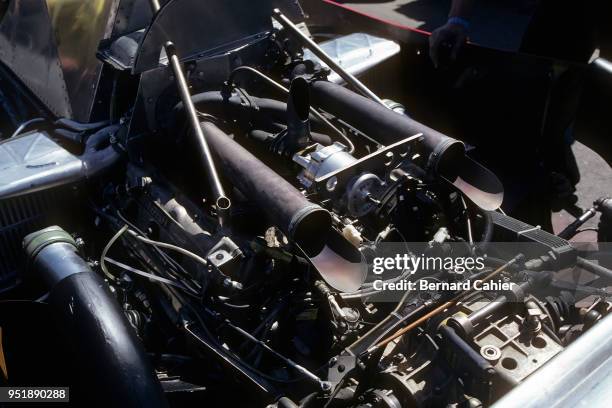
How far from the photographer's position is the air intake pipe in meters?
1.98

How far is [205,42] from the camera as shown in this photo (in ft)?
9.23

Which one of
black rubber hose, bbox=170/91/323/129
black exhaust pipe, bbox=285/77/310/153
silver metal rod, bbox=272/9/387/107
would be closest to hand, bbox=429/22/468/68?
silver metal rod, bbox=272/9/387/107

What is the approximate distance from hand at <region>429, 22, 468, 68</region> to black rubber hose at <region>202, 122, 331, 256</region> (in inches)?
64.1

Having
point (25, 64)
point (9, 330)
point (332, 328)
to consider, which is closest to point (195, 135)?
point (332, 328)

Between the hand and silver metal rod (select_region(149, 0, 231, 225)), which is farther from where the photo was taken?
the hand

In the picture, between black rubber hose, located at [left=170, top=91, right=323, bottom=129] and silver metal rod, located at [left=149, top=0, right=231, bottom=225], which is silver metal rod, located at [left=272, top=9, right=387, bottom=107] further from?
silver metal rod, located at [left=149, top=0, right=231, bottom=225]

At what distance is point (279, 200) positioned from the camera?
195 cm

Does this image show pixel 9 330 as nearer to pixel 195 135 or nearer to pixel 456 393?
pixel 195 135

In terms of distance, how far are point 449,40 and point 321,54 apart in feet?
2.96

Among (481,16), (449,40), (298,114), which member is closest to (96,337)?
(298,114)

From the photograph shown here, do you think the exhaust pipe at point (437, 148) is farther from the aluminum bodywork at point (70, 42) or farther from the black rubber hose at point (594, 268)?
the aluminum bodywork at point (70, 42)

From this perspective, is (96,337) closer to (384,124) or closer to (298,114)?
(298,114)

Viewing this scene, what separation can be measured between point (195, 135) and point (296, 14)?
1159mm

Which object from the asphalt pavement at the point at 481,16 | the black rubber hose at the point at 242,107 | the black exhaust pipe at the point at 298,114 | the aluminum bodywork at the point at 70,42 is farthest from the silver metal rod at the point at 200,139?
the asphalt pavement at the point at 481,16
